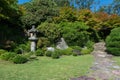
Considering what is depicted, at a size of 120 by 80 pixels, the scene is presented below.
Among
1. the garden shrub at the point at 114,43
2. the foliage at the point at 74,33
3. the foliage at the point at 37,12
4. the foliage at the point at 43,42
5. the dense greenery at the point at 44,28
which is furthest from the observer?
the foliage at the point at 37,12

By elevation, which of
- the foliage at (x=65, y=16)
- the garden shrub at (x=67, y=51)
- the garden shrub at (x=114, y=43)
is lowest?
the garden shrub at (x=67, y=51)

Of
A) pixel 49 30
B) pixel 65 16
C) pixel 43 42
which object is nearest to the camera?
pixel 43 42

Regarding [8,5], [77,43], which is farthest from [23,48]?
[77,43]

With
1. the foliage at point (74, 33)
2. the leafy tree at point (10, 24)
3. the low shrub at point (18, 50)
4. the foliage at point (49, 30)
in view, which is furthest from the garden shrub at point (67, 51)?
the leafy tree at point (10, 24)

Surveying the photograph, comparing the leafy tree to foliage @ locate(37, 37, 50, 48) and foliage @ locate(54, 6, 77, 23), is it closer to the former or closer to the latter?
foliage @ locate(37, 37, 50, 48)

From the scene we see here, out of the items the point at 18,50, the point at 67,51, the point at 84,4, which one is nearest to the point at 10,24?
Answer: the point at 18,50

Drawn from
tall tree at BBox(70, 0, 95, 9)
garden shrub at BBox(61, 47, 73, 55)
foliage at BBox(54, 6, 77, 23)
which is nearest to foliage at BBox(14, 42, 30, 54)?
garden shrub at BBox(61, 47, 73, 55)

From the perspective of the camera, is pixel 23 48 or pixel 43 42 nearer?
pixel 23 48

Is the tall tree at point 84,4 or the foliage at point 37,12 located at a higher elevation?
the tall tree at point 84,4

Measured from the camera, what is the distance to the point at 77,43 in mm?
→ 21531

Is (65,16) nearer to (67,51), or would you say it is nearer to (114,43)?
(67,51)

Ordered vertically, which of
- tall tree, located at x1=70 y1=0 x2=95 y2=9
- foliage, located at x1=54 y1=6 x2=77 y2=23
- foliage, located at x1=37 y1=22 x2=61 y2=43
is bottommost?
foliage, located at x1=37 y1=22 x2=61 y2=43

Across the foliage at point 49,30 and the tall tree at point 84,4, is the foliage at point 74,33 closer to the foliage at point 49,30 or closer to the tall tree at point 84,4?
the foliage at point 49,30

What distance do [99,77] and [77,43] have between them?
1112 centimetres
